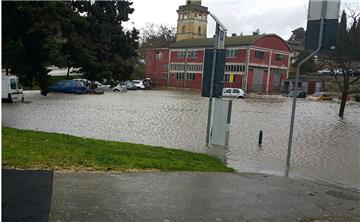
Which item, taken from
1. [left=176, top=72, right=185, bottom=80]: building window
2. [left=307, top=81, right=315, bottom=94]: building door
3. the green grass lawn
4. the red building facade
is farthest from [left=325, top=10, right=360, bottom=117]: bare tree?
[left=176, top=72, right=185, bottom=80]: building window

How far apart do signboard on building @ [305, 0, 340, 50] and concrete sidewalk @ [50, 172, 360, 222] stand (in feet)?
11.7

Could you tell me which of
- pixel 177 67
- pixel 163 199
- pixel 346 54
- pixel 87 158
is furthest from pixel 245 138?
pixel 177 67

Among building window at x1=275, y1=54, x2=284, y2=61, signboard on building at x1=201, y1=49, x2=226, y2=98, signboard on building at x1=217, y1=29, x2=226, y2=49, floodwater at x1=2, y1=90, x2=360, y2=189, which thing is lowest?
floodwater at x1=2, y1=90, x2=360, y2=189

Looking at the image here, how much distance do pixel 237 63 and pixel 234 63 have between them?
859mm

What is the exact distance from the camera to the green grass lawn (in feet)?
25.1

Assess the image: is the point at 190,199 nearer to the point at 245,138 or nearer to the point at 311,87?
the point at 245,138

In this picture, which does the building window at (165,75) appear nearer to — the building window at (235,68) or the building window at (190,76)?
the building window at (190,76)

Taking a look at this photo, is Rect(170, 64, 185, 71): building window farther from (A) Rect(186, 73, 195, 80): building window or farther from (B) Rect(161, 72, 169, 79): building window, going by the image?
(A) Rect(186, 73, 195, 80): building window

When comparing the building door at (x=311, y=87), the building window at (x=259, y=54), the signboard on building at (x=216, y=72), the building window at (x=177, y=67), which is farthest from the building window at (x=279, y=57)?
the signboard on building at (x=216, y=72)

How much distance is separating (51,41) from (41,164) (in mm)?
2122

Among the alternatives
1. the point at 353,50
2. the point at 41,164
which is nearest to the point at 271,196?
the point at 41,164

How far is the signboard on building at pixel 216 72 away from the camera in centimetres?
1348

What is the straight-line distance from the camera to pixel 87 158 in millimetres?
8430

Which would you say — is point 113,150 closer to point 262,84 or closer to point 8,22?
point 8,22
